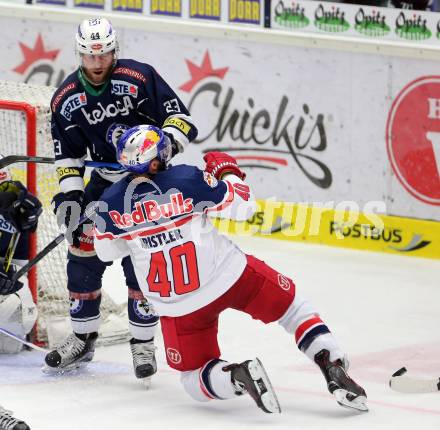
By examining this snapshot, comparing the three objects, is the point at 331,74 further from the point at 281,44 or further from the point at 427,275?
the point at 427,275

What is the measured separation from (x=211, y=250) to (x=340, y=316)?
1816 mm

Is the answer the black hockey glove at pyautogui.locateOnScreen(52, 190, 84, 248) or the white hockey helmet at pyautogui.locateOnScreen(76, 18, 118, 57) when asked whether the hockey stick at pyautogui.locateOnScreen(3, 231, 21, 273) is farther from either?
the white hockey helmet at pyautogui.locateOnScreen(76, 18, 118, 57)

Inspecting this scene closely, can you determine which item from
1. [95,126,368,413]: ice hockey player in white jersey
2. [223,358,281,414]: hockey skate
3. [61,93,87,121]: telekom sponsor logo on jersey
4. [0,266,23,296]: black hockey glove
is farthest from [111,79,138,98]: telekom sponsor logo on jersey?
[223,358,281,414]: hockey skate

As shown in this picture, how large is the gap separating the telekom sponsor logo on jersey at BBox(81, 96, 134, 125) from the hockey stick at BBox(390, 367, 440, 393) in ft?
4.61

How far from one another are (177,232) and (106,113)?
76cm

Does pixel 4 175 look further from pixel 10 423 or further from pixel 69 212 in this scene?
pixel 10 423

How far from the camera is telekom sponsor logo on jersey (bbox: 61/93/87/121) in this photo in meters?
4.33

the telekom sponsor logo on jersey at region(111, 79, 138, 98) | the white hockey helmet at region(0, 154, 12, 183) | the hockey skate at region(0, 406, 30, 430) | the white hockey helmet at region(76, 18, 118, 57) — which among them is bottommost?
the hockey skate at region(0, 406, 30, 430)

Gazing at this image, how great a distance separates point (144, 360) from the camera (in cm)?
432

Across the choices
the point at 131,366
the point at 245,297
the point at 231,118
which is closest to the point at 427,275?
the point at 231,118

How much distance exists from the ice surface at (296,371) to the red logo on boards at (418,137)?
1.88ft

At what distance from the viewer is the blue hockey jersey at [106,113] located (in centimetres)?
433

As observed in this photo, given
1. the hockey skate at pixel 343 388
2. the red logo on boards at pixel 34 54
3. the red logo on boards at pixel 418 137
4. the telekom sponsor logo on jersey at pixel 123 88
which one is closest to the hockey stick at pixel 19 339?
the telekom sponsor logo on jersey at pixel 123 88

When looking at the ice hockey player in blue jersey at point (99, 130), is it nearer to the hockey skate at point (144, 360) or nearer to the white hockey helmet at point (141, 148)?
the hockey skate at point (144, 360)
